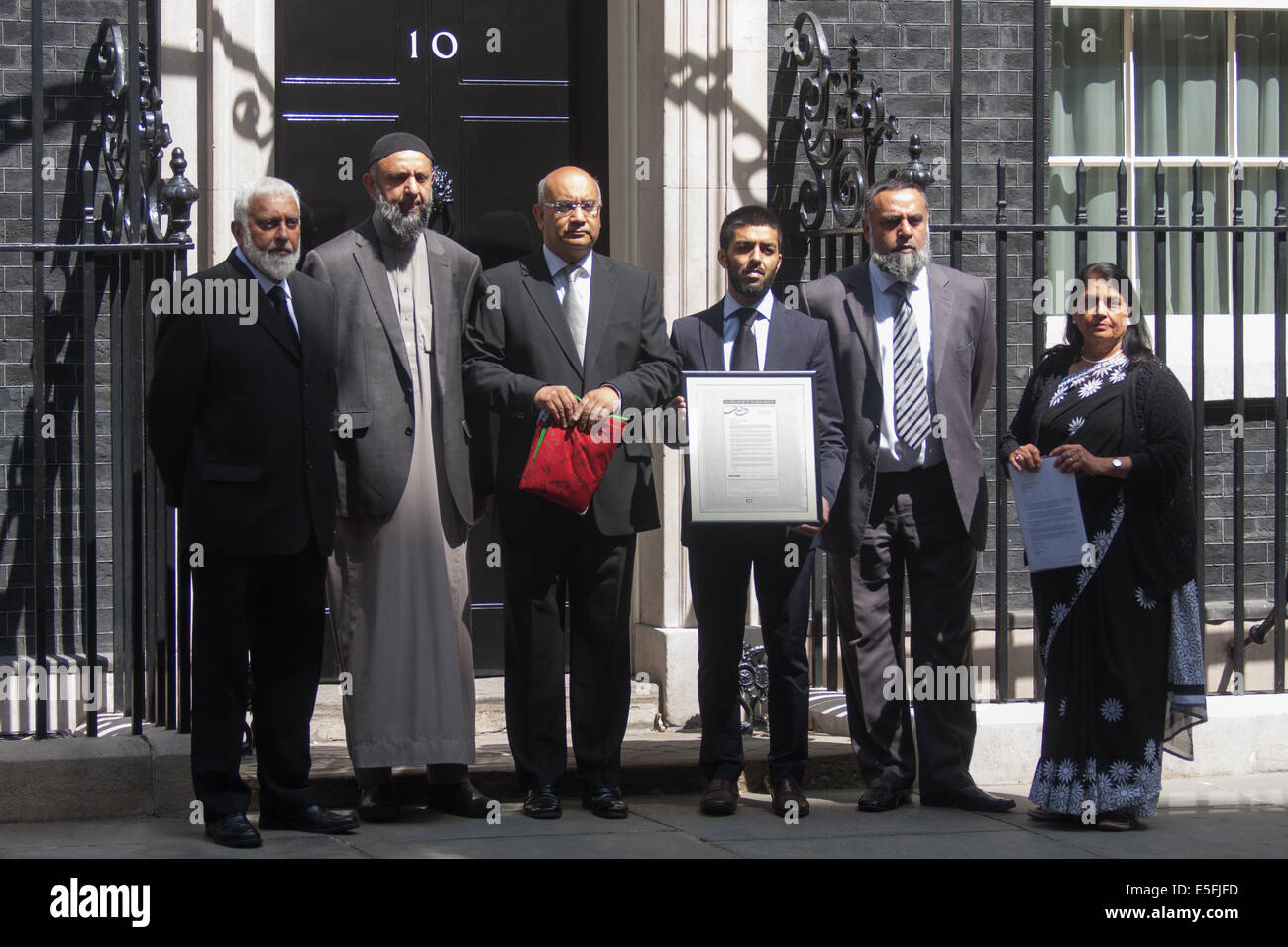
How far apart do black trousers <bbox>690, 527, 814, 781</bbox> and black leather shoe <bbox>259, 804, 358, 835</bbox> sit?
134 centimetres

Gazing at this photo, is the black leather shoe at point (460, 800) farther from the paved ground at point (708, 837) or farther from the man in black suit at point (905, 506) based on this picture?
the man in black suit at point (905, 506)

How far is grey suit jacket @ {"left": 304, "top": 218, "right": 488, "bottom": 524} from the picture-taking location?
6070mm

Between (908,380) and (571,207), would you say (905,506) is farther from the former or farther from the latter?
(571,207)

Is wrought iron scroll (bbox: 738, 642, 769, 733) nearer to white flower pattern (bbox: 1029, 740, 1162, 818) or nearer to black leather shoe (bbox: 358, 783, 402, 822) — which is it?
white flower pattern (bbox: 1029, 740, 1162, 818)

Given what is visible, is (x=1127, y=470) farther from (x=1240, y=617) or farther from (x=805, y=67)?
(x=805, y=67)

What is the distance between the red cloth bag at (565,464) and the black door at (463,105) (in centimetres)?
191

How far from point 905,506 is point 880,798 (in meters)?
1.07

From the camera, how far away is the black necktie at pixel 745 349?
6.36 metres

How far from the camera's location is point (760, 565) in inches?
249

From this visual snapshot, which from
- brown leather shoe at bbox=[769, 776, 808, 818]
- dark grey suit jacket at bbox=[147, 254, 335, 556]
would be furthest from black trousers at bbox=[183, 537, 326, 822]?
brown leather shoe at bbox=[769, 776, 808, 818]

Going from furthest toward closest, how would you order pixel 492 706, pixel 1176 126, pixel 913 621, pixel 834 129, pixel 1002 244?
pixel 1176 126
pixel 492 706
pixel 834 129
pixel 1002 244
pixel 913 621

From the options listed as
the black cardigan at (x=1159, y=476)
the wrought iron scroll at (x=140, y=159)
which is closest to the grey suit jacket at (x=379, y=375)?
the wrought iron scroll at (x=140, y=159)

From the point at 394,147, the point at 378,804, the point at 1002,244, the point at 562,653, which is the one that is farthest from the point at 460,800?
the point at 1002,244

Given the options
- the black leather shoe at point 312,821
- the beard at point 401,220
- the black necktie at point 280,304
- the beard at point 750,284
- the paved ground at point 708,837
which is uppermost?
the beard at point 401,220
